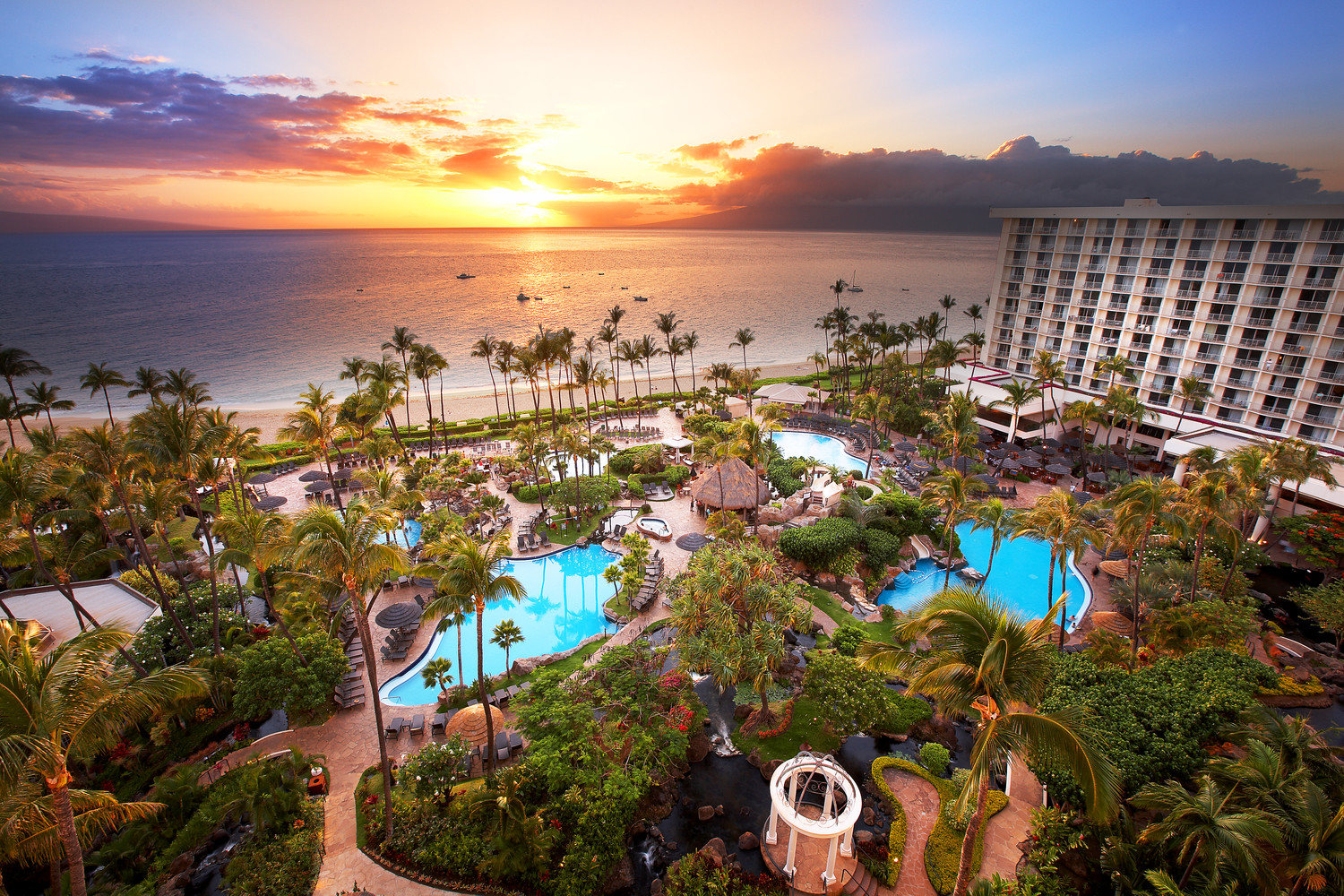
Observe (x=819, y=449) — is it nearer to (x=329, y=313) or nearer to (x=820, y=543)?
(x=820, y=543)

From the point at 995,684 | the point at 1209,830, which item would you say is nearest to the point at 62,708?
the point at 995,684

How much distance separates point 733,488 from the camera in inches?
1433

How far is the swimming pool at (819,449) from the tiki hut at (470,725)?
1203 inches

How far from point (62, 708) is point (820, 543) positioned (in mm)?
27442

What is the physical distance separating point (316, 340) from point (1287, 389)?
128 m

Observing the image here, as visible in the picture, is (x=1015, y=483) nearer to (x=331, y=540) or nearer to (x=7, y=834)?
(x=331, y=540)

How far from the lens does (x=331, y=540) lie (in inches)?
562

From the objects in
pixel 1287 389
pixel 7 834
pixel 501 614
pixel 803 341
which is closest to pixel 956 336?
pixel 803 341

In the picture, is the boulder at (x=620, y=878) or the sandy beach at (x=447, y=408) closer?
the boulder at (x=620, y=878)

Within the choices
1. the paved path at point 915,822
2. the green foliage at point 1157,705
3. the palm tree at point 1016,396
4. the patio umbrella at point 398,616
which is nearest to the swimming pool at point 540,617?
the patio umbrella at point 398,616

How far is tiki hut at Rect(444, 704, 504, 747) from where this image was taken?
65.7 feet

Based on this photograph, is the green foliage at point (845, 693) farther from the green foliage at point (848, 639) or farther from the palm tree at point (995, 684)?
the palm tree at point (995, 684)

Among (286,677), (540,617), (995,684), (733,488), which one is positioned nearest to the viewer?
(995,684)

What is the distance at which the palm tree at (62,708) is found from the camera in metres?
10.0
